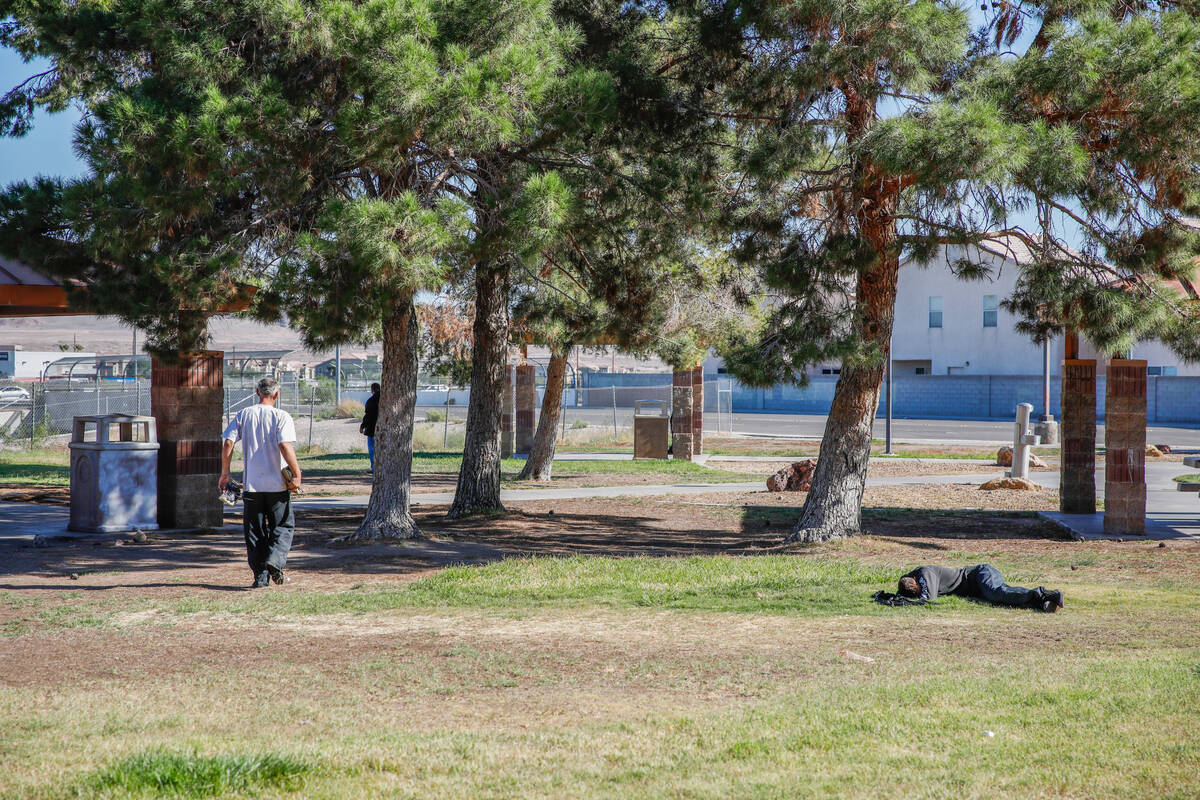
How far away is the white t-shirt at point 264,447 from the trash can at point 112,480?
3611 mm

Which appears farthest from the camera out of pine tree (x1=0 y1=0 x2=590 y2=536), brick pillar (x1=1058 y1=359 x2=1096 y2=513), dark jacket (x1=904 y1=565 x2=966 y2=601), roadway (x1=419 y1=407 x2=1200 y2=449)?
roadway (x1=419 y1=407 x2=1200 y2=449)

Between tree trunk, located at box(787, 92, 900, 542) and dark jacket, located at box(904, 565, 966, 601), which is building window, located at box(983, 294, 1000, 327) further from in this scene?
dark jacket, located at box(904, 565, 966, 601)

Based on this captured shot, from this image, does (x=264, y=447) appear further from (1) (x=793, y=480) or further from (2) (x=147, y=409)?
(2) (x=147, y=409)

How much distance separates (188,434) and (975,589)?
8.75 meters

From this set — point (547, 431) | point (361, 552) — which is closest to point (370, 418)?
point (547, 431)

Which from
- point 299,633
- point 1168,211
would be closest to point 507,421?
point 1168,211

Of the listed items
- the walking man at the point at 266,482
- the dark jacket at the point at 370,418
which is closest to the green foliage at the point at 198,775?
the walking man at the point at 266,482

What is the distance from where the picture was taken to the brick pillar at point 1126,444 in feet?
40.9

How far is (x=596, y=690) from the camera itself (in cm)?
556

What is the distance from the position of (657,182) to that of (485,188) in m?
1.82

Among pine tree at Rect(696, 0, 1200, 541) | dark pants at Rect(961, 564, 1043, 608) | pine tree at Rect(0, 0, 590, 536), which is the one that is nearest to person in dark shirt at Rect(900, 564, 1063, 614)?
dark pants at Rect(961, 564, 1043, 608)

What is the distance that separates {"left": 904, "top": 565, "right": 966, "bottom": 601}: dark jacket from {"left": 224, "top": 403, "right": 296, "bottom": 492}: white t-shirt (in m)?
5.14

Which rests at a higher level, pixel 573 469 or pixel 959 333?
pixel 959 333

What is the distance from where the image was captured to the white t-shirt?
8.84m
